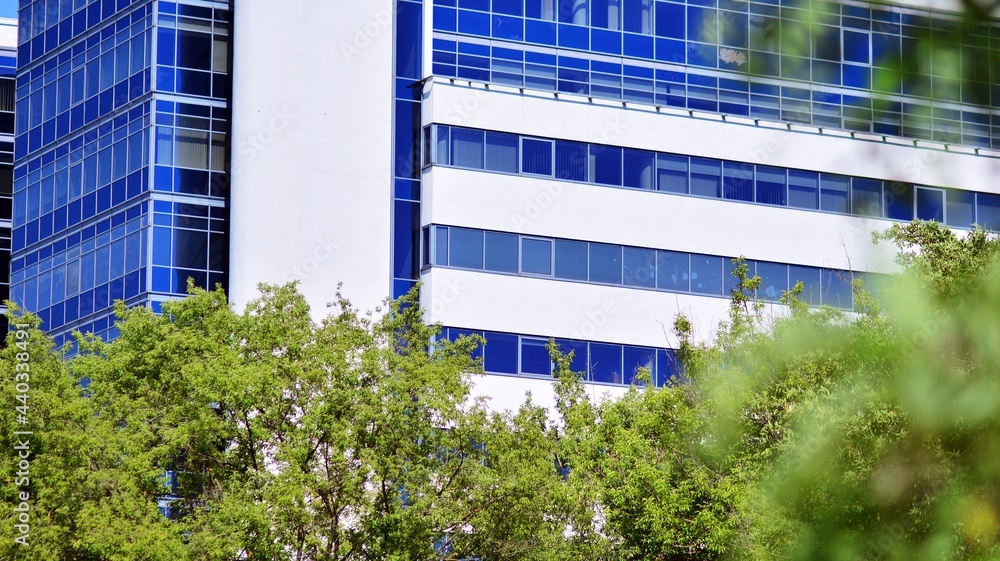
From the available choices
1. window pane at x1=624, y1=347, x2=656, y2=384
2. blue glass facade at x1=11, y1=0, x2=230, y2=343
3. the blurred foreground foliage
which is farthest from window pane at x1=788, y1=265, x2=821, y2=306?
blue glass facade at x1=11, y1=0, x2=230, y2=343

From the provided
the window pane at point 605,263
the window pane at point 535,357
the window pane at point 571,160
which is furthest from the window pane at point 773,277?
the window pane at point 535,357

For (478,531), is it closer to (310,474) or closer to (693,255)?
(310,474)

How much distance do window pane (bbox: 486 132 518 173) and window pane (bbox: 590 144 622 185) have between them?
8.44 feet

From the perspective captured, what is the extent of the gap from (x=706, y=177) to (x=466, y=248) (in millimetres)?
8403

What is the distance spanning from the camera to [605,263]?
43.8 m

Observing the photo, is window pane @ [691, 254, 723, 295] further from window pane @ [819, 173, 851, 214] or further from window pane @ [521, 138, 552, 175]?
window pane @ [521, 138, 552, 175]

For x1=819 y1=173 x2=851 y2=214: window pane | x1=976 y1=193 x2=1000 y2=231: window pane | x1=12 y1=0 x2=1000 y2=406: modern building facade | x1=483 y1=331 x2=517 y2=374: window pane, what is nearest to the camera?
x1=976 y1=193 x2=1000 y2=231: window pane

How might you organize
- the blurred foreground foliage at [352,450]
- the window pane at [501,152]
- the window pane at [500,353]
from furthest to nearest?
the window pane at [501,152]
the window pane at [500,353]
the blurred foreground foliage at [352,450]

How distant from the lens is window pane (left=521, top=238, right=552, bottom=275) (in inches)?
1679

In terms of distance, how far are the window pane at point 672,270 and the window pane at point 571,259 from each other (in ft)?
8.13

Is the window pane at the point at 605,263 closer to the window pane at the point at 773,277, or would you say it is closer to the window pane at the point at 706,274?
the window pane at the point at 706,274

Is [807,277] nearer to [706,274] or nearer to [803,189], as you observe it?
[803,189]

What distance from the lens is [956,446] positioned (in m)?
4.71

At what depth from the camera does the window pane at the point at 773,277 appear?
147 ft
